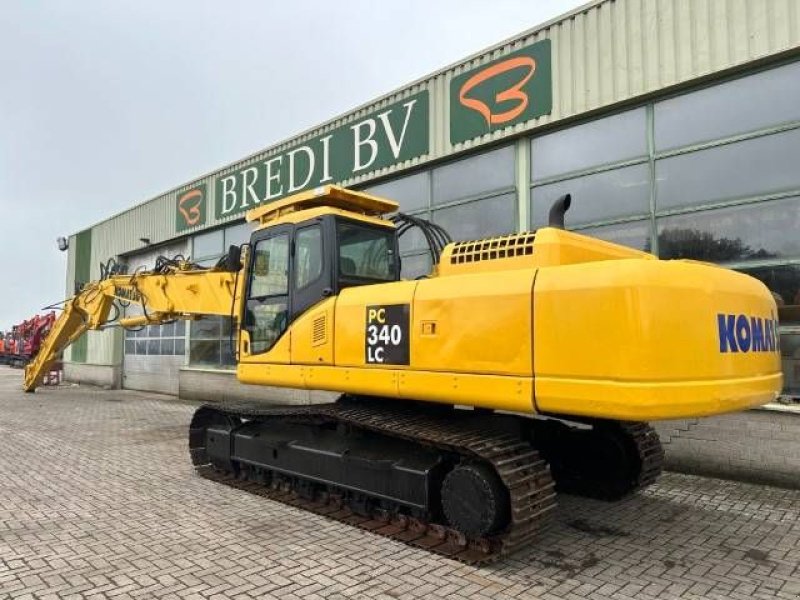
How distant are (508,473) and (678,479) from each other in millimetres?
3610

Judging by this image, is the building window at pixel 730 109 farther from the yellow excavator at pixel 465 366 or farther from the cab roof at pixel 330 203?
the cab roof at pixel 330 203

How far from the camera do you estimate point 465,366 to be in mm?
4277

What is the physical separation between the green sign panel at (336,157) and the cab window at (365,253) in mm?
4502

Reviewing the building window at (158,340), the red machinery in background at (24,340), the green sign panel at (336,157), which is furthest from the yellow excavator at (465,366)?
the red machinery in background at (24,340)

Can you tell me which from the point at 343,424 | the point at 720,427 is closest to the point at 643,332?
the point at 343,424

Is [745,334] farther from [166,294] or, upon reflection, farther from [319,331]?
[166,294]

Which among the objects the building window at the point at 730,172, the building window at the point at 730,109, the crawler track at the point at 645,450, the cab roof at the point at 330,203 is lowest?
the crawler track at the point at 645,450

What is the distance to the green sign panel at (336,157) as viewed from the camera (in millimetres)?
10422

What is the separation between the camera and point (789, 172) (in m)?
6.57

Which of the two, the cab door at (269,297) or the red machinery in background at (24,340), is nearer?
the cab door at (269,297)

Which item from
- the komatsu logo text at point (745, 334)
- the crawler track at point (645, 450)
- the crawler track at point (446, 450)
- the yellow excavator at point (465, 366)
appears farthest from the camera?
the crawler track at point (645, 450)

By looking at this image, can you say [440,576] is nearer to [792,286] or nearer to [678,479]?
[678,479]

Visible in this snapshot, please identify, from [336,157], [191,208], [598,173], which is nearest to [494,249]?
[598,173]

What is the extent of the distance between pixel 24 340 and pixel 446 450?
112 feet
